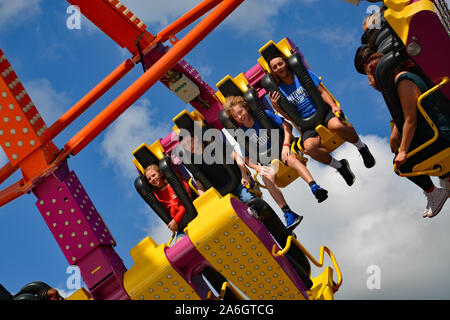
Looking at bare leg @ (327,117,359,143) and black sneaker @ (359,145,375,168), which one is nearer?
→ bare leg @ (327,117,359,143)

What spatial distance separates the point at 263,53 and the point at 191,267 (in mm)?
2244

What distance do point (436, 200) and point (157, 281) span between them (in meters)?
2.24

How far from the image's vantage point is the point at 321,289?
15.0ft

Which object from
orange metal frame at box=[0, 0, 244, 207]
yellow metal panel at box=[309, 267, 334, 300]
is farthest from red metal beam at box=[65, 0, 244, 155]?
yellow metal panel at box=[309, 267, 334, 300]

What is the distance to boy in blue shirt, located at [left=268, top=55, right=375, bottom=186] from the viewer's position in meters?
5.12

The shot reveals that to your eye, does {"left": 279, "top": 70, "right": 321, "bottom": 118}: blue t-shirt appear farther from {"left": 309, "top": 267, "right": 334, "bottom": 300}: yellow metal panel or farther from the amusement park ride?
{"left": 309, "top": 267, "right": 334, "bottom": 300}: yellow metal panel

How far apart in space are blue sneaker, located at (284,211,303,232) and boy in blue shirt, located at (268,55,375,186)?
0.59 metres

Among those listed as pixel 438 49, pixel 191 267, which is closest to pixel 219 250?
pixel 191 267

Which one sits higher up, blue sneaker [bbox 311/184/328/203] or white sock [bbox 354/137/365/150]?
white sock [bbox 354/137/365/150]

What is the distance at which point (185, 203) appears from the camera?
554 cm

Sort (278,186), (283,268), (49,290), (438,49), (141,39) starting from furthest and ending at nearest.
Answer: (141,39)
(278,186)
(49,290)
(283,268)
(438,49)

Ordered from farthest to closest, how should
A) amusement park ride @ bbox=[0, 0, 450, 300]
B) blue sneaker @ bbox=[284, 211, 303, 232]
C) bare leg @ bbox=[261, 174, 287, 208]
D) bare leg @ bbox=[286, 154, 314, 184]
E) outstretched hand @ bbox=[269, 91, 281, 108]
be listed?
1. outstretched hand @ bbox=[269, 91, 281, 108]
2. bare leg @ bbox=[261, 174, 287, 208]
3. bare leg @ bbox=[286, 154, 314, 184]
4. blue sneaker @ bbox=[284, 211, 303, 232]
5. amusement park ride @ bbox=[0, 0, 450, 300]
